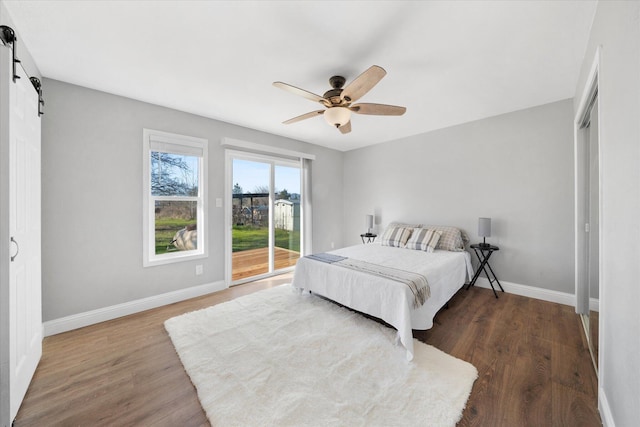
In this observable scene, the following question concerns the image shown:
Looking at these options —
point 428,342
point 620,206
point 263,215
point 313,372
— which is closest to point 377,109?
point 620,206

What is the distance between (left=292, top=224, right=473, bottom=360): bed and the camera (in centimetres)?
213

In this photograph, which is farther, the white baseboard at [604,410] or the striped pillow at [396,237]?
the striped pillow at [396,237]

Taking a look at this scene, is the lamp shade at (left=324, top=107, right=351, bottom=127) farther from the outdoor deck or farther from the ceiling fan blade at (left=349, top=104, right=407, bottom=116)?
the outdoor deck

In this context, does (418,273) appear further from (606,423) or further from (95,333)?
(95,333)

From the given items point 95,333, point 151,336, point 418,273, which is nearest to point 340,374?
point 418,273

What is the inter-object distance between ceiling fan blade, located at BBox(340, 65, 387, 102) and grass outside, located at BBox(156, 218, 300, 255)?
2682 mm

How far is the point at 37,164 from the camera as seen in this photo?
1.93 metres

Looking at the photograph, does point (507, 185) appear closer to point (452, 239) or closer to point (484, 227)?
point (484, 227)

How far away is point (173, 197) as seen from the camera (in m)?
3.21

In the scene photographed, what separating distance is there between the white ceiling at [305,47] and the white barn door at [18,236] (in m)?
0.56

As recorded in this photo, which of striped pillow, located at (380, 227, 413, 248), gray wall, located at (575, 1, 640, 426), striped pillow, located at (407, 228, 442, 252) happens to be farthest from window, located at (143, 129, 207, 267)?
gray wall, located at (575, 1, 640, 426)

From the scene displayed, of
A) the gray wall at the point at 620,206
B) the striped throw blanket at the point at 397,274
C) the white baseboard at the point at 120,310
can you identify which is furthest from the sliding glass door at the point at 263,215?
the gray wall at the point at 620,206

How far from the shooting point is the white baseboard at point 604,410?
4.15 ft

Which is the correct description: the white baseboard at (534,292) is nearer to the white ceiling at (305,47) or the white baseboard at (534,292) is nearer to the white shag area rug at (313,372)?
the white shag area rug at (313,372)
